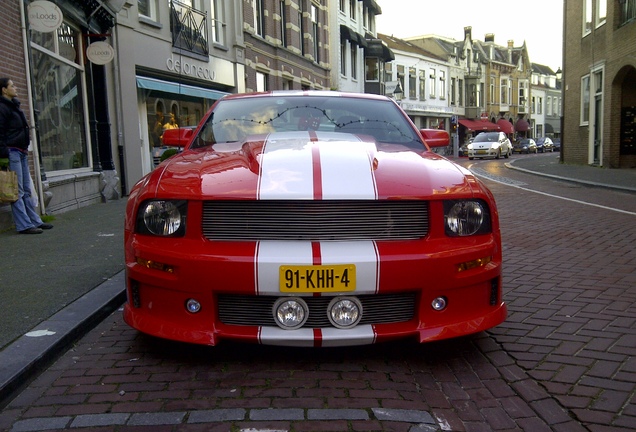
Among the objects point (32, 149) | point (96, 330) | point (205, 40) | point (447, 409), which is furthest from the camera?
point (205, 40)

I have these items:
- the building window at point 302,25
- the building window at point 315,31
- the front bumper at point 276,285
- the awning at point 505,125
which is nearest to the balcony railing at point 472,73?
the awning at point 505,125

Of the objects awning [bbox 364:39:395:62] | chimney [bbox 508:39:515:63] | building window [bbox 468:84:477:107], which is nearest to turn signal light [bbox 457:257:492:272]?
awning [bbox 364:39:395:62]

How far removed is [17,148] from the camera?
7.09 m

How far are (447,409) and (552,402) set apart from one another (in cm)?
47

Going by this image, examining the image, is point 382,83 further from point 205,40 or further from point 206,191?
point 206,191

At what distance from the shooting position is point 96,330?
3736 millimetres

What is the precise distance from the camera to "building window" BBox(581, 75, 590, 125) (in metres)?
22.3

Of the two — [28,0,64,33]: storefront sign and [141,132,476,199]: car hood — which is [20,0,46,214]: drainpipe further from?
[141,132,476,199]: car hood

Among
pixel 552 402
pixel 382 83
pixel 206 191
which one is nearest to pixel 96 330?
pixel 206 191

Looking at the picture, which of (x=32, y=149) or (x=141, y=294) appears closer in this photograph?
(x=141, y=294)

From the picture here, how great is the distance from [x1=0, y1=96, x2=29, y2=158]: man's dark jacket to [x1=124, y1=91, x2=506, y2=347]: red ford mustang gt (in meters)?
4.63

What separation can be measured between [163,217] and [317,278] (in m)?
0.86

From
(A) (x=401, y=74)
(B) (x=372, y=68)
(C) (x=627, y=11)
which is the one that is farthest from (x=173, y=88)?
(A) (x=401, y=74)

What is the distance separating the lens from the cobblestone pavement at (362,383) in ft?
8.04
